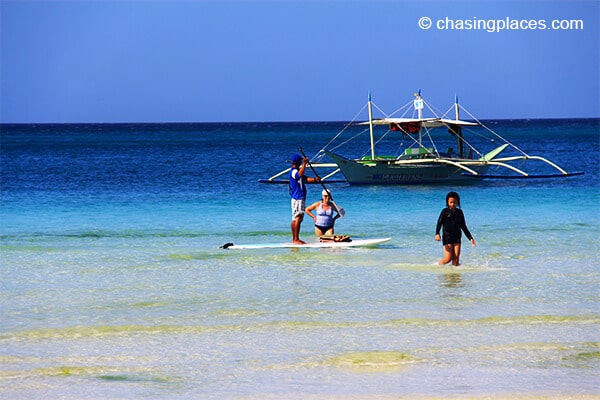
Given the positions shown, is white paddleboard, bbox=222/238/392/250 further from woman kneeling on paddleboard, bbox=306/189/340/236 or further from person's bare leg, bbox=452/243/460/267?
person's bare leg, bbox=452/243/460/267

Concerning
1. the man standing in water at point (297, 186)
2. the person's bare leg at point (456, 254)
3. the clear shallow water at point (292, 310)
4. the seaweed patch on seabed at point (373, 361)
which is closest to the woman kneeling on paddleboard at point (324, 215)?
the man standing in water at point (297, 186)

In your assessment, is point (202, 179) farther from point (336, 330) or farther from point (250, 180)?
point (336, 330)

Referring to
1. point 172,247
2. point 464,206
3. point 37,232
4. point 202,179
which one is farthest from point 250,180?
point 172,247

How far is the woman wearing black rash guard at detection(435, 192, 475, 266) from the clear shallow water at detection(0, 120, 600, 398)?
0.39m

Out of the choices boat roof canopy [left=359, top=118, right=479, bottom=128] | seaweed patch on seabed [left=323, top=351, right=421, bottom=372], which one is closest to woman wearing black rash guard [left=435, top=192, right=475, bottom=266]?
seaweed patch on seabed [left=323, top=351, right=421, bottom=372]

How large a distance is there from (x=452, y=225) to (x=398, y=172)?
2221 centimetres

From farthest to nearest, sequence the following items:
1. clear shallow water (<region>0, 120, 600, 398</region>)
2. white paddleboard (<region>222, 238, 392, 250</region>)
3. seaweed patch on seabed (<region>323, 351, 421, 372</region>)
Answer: white paddleboard (<region>222, 238, 392, 250</region>), seaweed patch on seabed (<region>323, 351, 421, 372</region>), clear shallow water (<region>0, 120, 600, 398</region>)

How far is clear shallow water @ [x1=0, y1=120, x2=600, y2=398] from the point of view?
864 centimetres

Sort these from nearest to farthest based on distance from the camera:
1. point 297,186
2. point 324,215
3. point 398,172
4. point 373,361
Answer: point 373,361, point 297,186, point 324,215, point 398,172

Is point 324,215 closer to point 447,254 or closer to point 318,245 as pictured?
point 318,245

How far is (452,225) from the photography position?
46.2ft

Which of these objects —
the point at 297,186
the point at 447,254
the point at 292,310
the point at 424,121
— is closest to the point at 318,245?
the point at 297,186

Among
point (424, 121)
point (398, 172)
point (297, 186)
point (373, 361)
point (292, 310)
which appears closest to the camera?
point (373, 361)

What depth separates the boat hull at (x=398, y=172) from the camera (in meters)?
36.1
